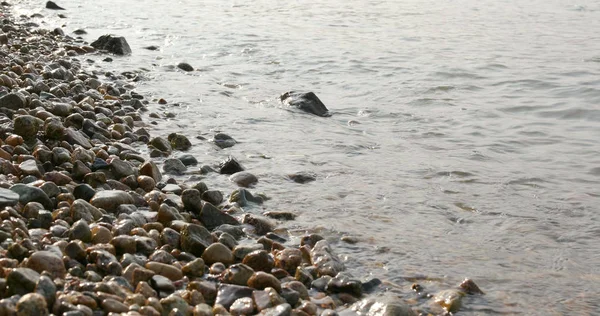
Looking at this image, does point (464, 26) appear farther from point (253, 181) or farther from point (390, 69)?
point (253, 181)

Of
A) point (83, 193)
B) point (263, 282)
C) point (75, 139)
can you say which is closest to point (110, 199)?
point (83, 193)

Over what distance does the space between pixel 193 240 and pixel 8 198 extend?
1104mm

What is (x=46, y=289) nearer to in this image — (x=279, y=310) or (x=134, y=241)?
(x=134, y=241)

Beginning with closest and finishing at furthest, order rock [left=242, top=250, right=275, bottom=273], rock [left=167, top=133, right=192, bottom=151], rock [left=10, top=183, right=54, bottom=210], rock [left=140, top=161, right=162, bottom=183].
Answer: rock [left=242, top=250, right=275, bottom=273] < rock [left=10, top=183, right=54, bottom=210] < rock [left=140, top=161, right=162, bottom=183] < rock [left=167, top=133, right=192, bottom=151]

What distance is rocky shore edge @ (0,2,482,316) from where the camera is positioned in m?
3.37

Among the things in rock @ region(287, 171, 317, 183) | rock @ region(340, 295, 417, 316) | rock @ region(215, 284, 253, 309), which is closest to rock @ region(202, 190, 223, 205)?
rock @ region(287, 171, 317, 183)

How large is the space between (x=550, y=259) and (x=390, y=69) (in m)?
7.14

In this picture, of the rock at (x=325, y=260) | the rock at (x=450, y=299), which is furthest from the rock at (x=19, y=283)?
the rock at (x=450, y=299)

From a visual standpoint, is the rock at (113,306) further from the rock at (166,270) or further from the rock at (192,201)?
the rock at (192,201)

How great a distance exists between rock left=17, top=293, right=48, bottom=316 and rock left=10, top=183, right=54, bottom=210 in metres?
1.49

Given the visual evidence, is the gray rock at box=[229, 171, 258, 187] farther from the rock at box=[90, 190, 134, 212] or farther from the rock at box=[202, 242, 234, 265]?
the rock at box=[202, 242, 234, 265]

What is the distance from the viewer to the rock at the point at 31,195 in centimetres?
431

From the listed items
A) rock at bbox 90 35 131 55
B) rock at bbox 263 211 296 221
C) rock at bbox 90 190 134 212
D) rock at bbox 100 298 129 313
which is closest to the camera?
rock at bbox 100 298 129 313

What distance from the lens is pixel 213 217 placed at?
4918 millimetres
